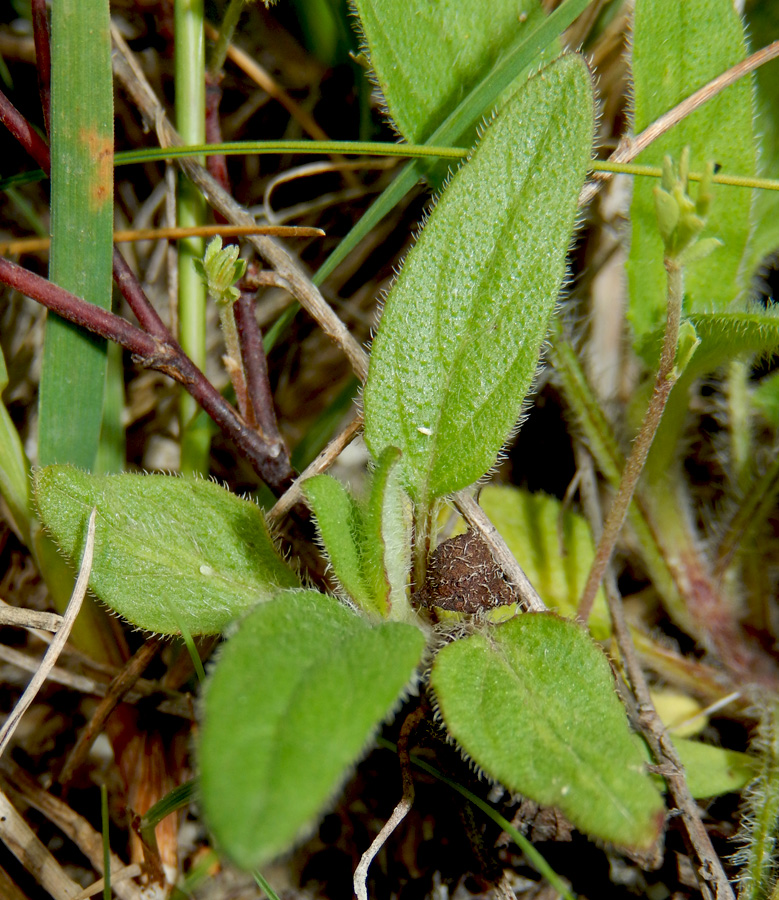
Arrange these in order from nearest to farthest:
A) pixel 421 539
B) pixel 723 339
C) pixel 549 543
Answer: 1. pixel 421 539
2. pixel 723 339
3. pixel 549 543

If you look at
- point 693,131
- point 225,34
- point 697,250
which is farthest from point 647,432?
point 225,34

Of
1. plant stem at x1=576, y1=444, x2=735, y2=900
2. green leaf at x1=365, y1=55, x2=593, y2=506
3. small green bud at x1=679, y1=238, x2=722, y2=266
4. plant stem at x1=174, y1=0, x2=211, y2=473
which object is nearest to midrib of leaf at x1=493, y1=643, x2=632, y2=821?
green leaf at x1=365, y1=55, x2=593, y2=506

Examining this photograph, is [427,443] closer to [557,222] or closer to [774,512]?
[557,222]

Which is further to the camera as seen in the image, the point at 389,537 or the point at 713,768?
the point at 713,768

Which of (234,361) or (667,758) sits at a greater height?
(234,361)

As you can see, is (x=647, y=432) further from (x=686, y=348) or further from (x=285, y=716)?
(x=285, y=716)

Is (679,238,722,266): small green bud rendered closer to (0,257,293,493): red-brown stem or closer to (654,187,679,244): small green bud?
(654,187,679,244): small green bud
